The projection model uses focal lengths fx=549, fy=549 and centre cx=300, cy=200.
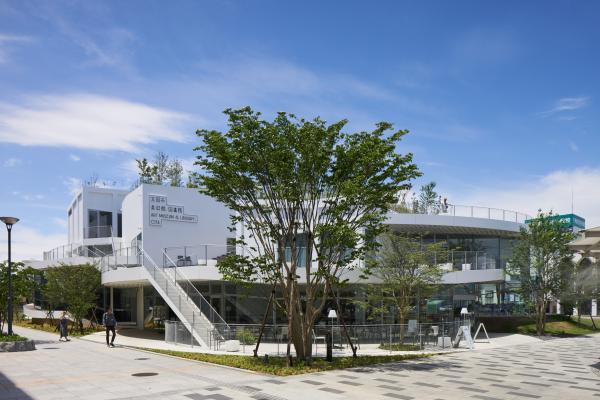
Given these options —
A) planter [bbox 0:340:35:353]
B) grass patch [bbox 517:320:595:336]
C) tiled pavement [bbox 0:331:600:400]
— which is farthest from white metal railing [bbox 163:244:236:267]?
grass patch [bbox 517:320:595:336]

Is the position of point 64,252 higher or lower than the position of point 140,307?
higher

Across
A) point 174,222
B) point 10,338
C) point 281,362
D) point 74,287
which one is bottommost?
point 281,362

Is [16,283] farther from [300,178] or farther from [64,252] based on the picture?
[64,252]

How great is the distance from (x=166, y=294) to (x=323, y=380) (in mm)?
13912

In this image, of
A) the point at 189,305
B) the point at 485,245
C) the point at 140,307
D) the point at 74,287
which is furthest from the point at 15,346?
the point at 485,245

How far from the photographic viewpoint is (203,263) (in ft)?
100

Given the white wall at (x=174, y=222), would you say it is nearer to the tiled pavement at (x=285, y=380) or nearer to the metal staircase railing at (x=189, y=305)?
the metal staircase railing at (x=189, y=305)

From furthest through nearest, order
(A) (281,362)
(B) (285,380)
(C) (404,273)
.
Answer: (C) (404,273), (A) (281,362), (B) (285,380)

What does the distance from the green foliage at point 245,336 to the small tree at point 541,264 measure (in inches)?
806

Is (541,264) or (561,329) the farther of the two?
(561,329)

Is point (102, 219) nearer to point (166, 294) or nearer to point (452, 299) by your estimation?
point (166, 294)

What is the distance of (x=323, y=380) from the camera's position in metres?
16.3

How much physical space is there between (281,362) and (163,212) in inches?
835

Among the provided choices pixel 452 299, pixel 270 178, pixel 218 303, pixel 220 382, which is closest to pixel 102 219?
pixel 218 303
